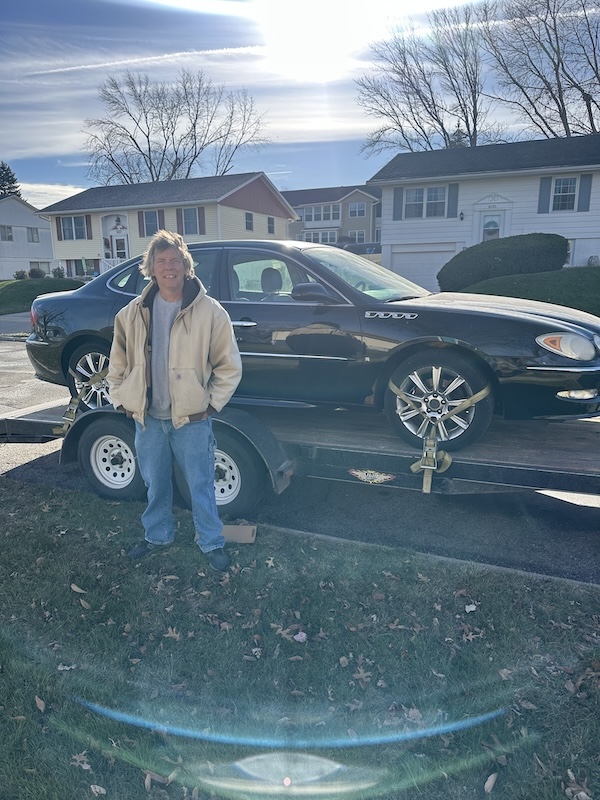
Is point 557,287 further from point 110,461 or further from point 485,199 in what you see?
point 110,461

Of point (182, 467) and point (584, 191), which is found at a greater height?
point (584, 191)

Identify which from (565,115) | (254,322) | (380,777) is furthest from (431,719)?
(565,115)

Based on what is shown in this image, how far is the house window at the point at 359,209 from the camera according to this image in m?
51.4

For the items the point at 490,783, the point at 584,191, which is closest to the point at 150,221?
the point at 584,191

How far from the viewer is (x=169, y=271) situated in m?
3.48

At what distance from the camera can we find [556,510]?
4906 millimetres

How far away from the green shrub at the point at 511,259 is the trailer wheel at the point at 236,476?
49.8ft

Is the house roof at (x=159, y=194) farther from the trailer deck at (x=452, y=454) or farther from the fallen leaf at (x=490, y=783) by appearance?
the fallen leaf at (x=490, y=783)

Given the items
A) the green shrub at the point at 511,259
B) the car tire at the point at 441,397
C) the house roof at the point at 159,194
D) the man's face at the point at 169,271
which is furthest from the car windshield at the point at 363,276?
the house roof at the point at 159,194

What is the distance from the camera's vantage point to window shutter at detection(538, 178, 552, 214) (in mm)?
23844

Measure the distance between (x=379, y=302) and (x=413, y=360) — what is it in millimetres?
559

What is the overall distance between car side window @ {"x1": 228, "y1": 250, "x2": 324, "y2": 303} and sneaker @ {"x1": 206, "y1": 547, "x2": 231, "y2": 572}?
1.99 m

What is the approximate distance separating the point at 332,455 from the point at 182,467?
3.33 feet

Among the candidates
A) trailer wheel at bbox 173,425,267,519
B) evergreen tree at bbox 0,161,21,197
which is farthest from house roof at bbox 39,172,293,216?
evergreen tree at bbox 0,161,21,197
